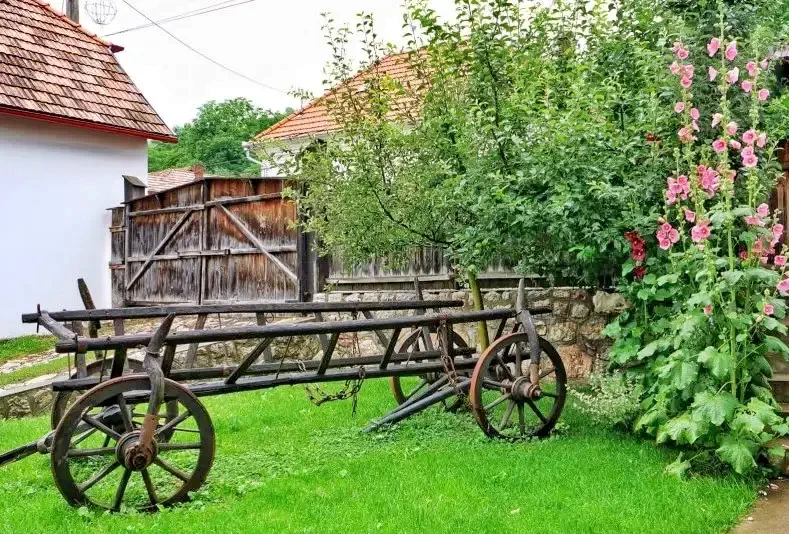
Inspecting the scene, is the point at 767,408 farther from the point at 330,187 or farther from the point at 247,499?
the point at 330,187

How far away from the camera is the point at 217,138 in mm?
41969

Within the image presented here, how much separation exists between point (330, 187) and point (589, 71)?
263 centimetres

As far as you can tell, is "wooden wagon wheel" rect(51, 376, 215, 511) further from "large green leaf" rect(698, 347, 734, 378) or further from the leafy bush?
"large green leaf" rect(698, 347, 734, 378)

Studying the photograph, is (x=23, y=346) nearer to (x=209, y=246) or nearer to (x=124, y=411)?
(x=209, y=246)

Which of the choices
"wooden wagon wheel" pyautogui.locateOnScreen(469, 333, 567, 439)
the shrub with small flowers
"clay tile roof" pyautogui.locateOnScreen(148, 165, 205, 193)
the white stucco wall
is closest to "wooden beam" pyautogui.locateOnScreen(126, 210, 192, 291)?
the white stucco wall

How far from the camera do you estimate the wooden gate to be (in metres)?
11.1

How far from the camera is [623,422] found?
545 centimetres

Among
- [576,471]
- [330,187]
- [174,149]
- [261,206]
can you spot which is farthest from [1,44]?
[174,149]

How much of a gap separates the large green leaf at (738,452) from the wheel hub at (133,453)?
320cm

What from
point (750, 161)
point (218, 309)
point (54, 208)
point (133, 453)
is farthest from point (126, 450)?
point (54, 208)

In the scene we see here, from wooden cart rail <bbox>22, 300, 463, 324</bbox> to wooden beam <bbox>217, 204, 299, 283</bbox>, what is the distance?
4693 mm

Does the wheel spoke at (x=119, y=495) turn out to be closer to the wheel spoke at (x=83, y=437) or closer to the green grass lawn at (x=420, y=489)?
the green grass lawn at (x=420, y=489)

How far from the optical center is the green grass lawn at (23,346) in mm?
11109

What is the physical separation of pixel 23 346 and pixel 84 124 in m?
4.19
